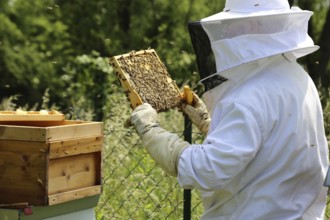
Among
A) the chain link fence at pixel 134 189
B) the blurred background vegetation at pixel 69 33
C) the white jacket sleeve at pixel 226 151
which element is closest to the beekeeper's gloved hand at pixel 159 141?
the white jacket sleeve at pixel 226 151

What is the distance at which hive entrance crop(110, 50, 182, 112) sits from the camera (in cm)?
366

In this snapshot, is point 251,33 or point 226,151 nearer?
point 226,151

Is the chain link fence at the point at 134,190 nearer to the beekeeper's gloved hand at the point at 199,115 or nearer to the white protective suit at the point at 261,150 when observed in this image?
the beekeeper's gloved hand at the point at 199,115

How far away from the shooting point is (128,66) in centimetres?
377

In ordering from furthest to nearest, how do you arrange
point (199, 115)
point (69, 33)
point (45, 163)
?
point (69, 33) < point (199, 115) < point (45, 163)

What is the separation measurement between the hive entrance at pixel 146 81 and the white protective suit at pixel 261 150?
40cm

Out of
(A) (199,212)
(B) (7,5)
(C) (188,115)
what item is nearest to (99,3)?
(B) (7,5)

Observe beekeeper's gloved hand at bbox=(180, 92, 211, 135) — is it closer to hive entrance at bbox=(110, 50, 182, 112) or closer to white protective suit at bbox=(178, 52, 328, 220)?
hive entrance at bbox=(110, 50, 182, 112)

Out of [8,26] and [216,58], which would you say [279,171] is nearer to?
Answer: [216,58]

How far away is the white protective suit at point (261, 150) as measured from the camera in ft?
10.2

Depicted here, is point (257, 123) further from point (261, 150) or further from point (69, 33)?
point (69, 33)

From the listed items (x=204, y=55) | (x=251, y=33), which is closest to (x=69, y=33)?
(x=204, y=55)

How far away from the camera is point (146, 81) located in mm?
3785

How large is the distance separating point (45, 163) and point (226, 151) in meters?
0.92
